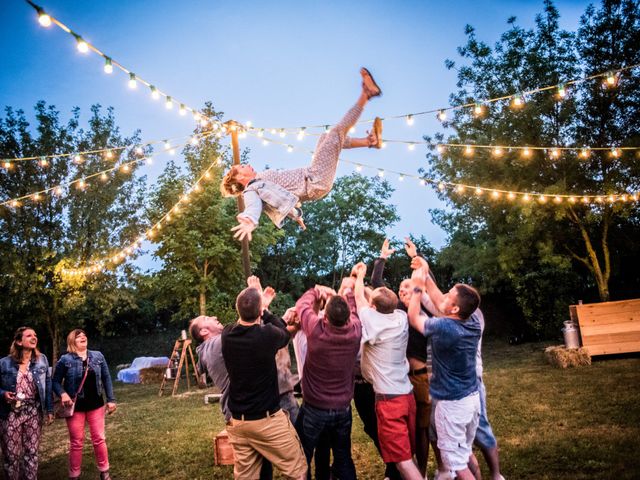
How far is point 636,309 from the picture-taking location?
8641 millimetres

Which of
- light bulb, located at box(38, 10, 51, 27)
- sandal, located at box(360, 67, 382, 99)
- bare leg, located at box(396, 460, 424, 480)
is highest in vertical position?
light bulb, located at box(38, 10, 51, 27)

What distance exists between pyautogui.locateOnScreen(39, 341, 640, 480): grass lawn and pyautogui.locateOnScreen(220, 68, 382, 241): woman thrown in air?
9.04 feet

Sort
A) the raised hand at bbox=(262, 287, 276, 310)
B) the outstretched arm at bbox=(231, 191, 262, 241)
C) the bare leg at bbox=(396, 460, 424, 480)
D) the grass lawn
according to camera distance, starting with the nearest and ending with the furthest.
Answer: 1. the outstretched arm at bbox=(231, 191, 262, 241)
2. the bare leg at bbox=(396, 460, 424, 480)
3. the raised hand at bbox=(262, 287, 276, 310)
4. the grass lawn

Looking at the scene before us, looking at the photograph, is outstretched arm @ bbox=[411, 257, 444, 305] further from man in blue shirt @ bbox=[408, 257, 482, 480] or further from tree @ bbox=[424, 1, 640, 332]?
tree @ bbox=[424, 1, 640, 332]

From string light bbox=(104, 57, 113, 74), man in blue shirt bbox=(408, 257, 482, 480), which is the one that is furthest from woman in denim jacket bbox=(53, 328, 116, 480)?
man in blue shirt bbox=(408, 257, 482, 480)

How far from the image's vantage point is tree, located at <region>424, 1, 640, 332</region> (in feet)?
32.7

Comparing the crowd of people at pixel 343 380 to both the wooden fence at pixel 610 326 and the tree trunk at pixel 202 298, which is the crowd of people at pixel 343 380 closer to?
the wooden fence at pixel 610 326

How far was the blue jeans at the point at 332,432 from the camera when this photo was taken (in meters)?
3.12

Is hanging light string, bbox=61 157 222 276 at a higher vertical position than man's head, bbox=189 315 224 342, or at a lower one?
higher

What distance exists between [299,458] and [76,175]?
13699mm

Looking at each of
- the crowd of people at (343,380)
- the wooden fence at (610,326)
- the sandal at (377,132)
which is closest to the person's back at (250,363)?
the crowd of people at (343,380)

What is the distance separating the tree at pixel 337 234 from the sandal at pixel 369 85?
1818 cm

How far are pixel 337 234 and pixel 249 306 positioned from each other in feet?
64.0

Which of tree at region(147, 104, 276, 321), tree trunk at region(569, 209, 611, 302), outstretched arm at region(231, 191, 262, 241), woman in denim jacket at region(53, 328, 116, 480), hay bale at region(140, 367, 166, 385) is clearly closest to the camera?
outstretched arm at region(231, 191, 262, 241)
